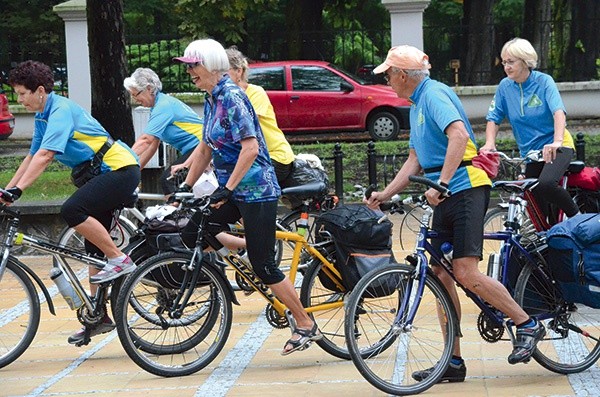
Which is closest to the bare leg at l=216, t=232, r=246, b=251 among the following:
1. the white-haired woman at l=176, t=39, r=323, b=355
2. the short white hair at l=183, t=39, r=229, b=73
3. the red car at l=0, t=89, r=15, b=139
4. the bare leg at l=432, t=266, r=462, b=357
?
the white-haired woman at l=176, t=39, r=323, b=355

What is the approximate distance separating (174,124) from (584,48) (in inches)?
667

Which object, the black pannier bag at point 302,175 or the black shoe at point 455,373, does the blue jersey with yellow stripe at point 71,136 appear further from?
the black shoe at point 455,373

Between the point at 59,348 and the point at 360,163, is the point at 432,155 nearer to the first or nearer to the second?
the point at 59,348

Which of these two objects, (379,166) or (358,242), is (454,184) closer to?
(358,242)

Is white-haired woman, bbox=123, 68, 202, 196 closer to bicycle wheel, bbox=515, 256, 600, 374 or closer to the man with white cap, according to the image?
the man with white cap

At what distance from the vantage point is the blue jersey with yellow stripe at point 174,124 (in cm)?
977

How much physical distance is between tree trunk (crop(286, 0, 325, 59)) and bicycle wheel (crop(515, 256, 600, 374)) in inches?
723

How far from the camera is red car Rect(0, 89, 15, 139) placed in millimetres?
23109

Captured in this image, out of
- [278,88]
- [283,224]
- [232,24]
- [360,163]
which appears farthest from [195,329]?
[232,24]

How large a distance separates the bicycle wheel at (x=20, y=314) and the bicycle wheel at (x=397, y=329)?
2.15 metres

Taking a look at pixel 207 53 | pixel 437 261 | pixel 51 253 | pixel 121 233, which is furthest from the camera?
pixel 121 233

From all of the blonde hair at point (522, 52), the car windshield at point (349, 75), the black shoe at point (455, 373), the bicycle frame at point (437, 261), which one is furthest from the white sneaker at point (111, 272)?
the car windshield at point (349, 75)

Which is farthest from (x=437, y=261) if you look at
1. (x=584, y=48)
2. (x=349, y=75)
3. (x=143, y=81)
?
(x=584, y=48)

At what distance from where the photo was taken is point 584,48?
2541 centimetres
